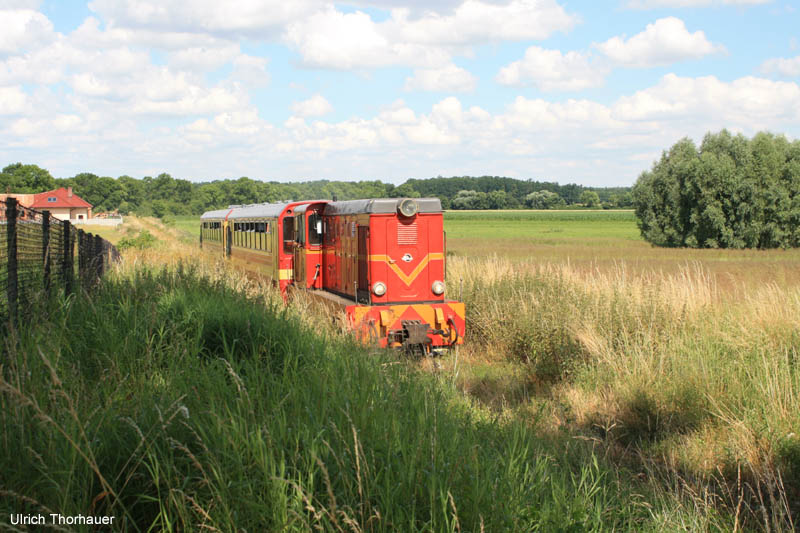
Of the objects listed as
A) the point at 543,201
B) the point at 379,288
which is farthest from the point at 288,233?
the point at 543,201

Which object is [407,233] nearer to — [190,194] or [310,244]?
[310,244]

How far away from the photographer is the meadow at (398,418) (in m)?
3.42

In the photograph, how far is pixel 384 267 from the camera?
502 inches

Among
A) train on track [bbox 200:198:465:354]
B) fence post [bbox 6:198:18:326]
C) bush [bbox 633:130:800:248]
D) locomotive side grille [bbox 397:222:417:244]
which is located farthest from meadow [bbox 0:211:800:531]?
bush [bbox 633:130:800:248]

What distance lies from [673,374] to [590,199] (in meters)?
166

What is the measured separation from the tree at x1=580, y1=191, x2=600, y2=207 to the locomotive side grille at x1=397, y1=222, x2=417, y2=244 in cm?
15898

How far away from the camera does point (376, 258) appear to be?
12.7 m

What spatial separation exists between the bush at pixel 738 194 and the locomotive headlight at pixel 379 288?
35515 mm

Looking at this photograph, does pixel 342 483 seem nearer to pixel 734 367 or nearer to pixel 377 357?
pixel 377 357

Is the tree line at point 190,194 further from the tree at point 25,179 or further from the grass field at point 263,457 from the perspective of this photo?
the grass field at point 263,457

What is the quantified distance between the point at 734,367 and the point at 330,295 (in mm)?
8141

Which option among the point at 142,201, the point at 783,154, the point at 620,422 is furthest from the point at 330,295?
the point at 142,201

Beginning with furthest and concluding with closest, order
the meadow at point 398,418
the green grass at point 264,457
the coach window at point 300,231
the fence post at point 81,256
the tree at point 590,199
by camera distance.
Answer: the tree at point 590,199 < the coach window at point 300,231 < the fence post at point 81,256 < the meadow at point 398,418 < the green grass at point 264,457

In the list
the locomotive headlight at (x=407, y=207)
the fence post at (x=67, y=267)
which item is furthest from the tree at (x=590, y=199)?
the fence post at (x=67, y=267)
